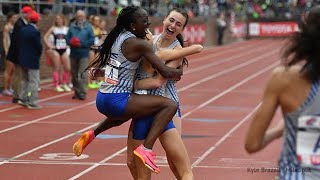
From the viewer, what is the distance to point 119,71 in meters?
6.51

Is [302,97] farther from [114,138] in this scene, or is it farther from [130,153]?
[114,138]

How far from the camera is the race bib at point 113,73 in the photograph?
6.49 meters

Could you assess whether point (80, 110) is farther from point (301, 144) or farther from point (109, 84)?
point (301, 144)

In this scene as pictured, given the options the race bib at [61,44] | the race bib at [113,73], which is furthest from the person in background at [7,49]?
the race bib at [113,73]

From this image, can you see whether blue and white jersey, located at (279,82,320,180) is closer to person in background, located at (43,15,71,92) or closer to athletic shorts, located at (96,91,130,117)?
athletic shorts, located at (96,91,130,117)

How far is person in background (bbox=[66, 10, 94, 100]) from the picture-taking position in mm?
17734

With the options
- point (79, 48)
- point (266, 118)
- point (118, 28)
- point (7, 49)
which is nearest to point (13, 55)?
point (7, 49)

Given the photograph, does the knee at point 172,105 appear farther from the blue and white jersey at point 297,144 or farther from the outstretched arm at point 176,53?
the blue and white jersey at point 297,144

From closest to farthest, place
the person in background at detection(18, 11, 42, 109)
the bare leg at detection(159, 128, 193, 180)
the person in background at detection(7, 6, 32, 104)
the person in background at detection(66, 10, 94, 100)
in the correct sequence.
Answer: the bare leg at detection(159, 128, 193, 180), the person in background at detection(18, 11, 42, 109), the person in background at detection(7, 6, 32, 104), the person in background at detection(66, 10, 94, 100)

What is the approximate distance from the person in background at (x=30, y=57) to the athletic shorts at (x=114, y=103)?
9.48m

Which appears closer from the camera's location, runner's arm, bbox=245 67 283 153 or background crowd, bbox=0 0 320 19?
runner's arm, bbox=245 67 283 153

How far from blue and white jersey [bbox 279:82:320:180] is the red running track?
16.7 feet

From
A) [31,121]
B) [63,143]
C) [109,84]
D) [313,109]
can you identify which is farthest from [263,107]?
[31,121]

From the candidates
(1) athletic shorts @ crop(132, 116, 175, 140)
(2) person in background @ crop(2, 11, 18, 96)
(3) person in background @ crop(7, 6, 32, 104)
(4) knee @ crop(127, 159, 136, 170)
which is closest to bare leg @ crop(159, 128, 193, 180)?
(1) athletic shorts @ crop(132, 116, 175, 140)
